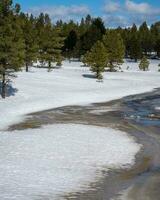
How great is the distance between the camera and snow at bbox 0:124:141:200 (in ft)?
49.4

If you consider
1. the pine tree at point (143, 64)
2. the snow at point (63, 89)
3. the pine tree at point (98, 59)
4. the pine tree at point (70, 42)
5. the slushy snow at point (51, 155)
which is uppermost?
the pine tree at point (70, 42)

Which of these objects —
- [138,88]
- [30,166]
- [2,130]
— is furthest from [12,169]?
[138,88]

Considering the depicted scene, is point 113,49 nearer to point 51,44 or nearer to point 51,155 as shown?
point 51,44

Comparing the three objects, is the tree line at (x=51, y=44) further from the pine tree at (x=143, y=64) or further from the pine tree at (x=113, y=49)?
the pine tree at (x=143, y=64)

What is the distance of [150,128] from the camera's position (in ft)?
96.3

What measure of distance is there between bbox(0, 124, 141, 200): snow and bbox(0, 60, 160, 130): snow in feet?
16.0

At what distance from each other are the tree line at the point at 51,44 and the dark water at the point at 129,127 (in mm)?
6817

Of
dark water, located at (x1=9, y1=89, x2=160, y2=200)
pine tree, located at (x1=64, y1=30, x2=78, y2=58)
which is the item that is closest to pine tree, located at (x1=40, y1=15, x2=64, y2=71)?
dark water, located at (x1=9, y1=89, x2=160, y2=200)

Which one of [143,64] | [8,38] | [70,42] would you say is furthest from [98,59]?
[70,42]

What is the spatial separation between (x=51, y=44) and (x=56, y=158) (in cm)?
5881

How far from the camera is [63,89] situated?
2169 inches

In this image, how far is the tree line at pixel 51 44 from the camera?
4169 centimetres

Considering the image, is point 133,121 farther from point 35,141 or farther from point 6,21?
point 6,21

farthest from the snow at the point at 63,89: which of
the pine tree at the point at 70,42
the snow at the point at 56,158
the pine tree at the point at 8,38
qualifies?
the pine tree at the point at 70,42
